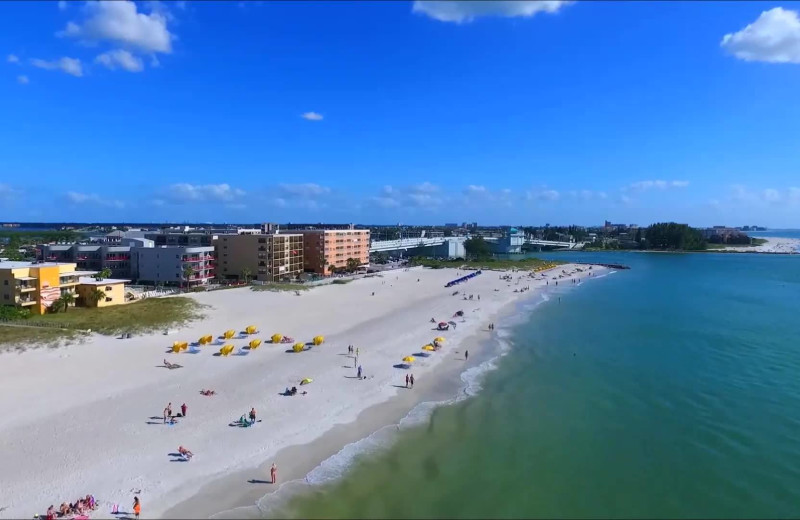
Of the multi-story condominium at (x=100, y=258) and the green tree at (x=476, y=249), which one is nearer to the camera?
the multi-story condominium at (x=100, y=258)

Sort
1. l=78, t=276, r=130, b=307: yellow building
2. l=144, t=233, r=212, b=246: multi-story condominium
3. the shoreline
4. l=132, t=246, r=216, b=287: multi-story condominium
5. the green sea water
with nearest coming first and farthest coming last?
the shoreline, the green sea water, l=78, t=276, r=130, b=307: yellow building, l=132, t=246, r=216, b=287: multi-story condominium, l=144, t=233, r=212, b=246: multi-story condominium

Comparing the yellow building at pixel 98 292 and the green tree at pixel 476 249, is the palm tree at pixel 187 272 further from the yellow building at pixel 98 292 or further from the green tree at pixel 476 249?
the green tree at pixel 476 249

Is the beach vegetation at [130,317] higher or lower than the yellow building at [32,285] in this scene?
lower

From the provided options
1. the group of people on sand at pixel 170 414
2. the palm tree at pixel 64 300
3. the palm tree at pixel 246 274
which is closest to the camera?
the group of people on sand at pixel 170 414

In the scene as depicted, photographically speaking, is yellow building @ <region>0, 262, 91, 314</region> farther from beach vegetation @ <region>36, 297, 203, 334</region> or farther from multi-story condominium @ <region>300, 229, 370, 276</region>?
multi-story condominium @ <region>300, 229, 370, 276</region>

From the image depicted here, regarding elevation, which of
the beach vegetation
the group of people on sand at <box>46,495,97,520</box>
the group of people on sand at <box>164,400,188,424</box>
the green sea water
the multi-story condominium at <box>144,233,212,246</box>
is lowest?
the green sea water

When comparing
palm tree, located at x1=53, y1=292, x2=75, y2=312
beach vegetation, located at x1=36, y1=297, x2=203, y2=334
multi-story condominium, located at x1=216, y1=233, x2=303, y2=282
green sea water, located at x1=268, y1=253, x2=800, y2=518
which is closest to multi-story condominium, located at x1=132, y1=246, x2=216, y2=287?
multi-story condominium, located at x1=216, y1=233, x2=303, y2=282

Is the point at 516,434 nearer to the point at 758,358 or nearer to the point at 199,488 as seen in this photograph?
the point at 199,488

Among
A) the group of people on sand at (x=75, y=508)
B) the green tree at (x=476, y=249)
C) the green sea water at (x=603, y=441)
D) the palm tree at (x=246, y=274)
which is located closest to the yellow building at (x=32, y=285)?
the palm tree at (x=246, y=274)
